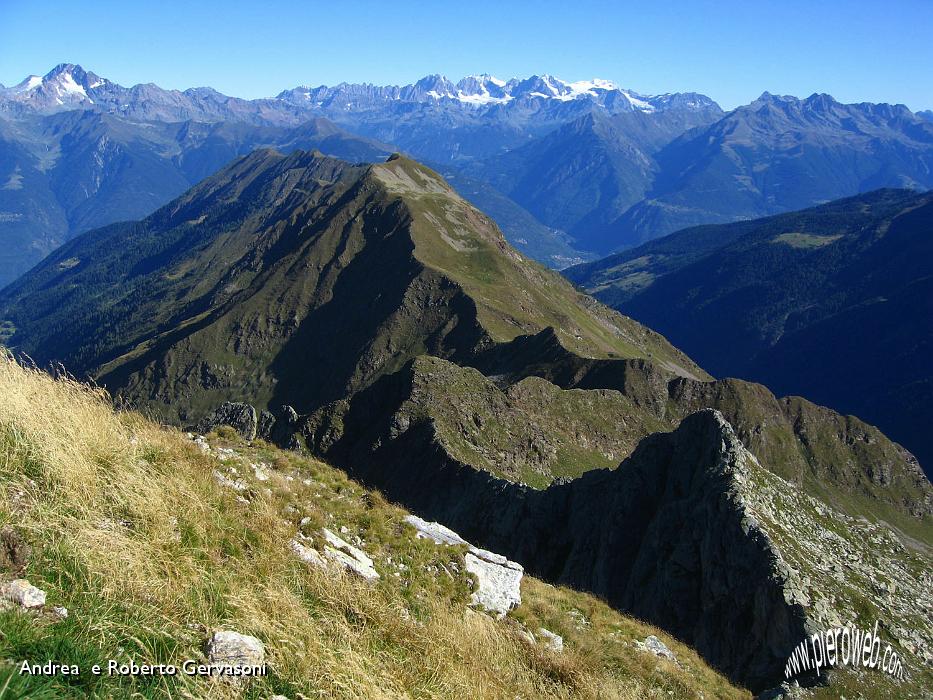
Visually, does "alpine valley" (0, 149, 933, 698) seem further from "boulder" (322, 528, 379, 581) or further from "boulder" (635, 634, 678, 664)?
"boulder" (635, 634, 678, 664)

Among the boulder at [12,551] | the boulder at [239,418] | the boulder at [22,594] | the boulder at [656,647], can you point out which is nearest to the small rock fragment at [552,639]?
the boulder at [656,647]

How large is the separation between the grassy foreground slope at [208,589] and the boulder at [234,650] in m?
0.19

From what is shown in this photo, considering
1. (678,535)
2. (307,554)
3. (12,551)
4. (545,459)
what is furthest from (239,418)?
(12,551)

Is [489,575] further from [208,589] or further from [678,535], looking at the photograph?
[678,535]

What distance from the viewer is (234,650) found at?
8.09 metres

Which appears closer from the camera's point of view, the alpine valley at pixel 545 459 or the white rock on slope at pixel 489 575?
the white rock on slope at pixel 489 575

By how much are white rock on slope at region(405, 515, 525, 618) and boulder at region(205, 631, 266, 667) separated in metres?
6.70

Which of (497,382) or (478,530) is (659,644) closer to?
(478,530)

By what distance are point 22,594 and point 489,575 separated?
10337mm

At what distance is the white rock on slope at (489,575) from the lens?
47.5 ft

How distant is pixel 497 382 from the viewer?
314ft

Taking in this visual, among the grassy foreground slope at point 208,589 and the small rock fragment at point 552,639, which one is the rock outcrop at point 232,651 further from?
the small rock fragment at point 552,639

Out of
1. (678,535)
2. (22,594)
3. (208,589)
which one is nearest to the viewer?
(22,594)

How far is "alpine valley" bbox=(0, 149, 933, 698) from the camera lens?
17688 mm
